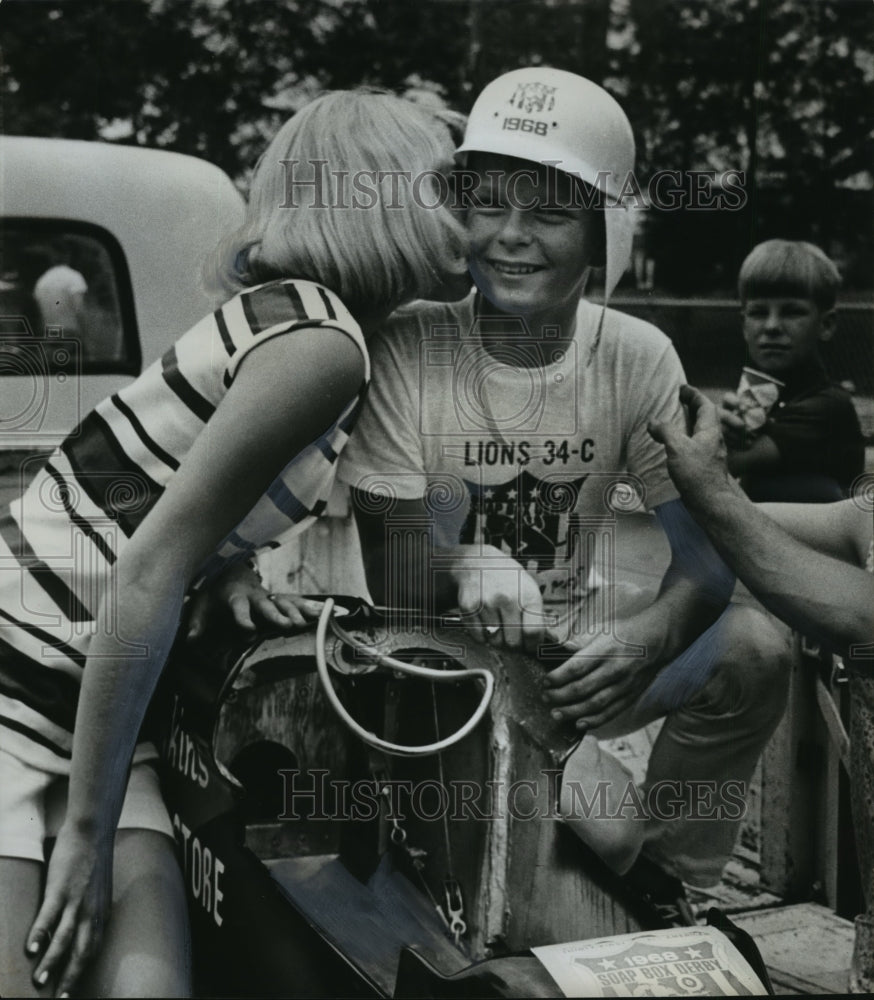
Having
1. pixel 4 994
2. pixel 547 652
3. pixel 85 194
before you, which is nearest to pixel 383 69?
pixel 85 194

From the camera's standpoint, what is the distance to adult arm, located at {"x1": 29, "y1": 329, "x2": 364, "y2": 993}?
2.37 meters

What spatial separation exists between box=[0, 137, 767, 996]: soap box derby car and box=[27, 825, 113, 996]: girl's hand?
0.18 metres

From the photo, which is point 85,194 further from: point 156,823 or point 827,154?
point 827,154

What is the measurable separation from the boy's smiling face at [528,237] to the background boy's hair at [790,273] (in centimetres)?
31

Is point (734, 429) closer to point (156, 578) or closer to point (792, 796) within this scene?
point (792, 796)

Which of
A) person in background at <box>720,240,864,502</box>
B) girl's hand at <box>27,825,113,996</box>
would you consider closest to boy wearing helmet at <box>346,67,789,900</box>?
person in background at <box>720,240,864,502</box>

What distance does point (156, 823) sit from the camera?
253 centimetres

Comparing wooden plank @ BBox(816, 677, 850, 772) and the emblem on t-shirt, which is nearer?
the emblem on t-shirt

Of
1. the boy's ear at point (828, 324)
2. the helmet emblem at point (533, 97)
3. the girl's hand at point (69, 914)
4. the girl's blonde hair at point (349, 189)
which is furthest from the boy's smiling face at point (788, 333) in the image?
the girl's hand at point (69, 914)

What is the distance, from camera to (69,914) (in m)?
2.42

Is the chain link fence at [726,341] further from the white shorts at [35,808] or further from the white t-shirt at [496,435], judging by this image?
the white shorts at [35,808]

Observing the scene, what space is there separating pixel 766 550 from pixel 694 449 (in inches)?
9.7

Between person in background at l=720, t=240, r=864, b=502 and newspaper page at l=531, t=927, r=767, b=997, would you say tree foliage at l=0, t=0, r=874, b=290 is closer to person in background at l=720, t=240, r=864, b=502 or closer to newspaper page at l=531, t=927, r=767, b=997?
person in background at l=720, t=240, r=864, b=502

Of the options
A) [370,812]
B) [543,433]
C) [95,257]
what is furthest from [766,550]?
[95,257]
